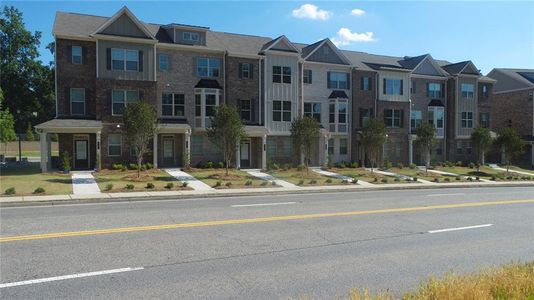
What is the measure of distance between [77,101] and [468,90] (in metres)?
37.0

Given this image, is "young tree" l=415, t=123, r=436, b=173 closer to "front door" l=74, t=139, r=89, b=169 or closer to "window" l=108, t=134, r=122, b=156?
"window" l=108, t=134, r=122, b=156

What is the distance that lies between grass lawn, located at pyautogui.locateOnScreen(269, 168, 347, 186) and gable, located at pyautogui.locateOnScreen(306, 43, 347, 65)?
10.5 metres

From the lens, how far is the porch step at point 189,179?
22.5 metres

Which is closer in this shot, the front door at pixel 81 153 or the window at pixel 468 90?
the front door at pixel 81 153

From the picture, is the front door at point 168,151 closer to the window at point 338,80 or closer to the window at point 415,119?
the window at point 338,80

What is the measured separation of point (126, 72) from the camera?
101ft

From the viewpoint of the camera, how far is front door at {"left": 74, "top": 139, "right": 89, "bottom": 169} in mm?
30391

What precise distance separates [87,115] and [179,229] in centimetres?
2315

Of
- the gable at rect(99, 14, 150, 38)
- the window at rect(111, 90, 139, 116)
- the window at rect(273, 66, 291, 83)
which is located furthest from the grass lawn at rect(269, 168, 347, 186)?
the gable at rect(99, 14, 150, 38)

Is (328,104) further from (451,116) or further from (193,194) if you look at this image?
(193,194)

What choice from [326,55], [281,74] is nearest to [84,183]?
[281,74]

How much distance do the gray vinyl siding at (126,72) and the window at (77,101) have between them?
6.96ft

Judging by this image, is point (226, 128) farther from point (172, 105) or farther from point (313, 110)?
point (313, 110)

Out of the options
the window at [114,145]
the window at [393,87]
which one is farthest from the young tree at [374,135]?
the window at [114,145]
